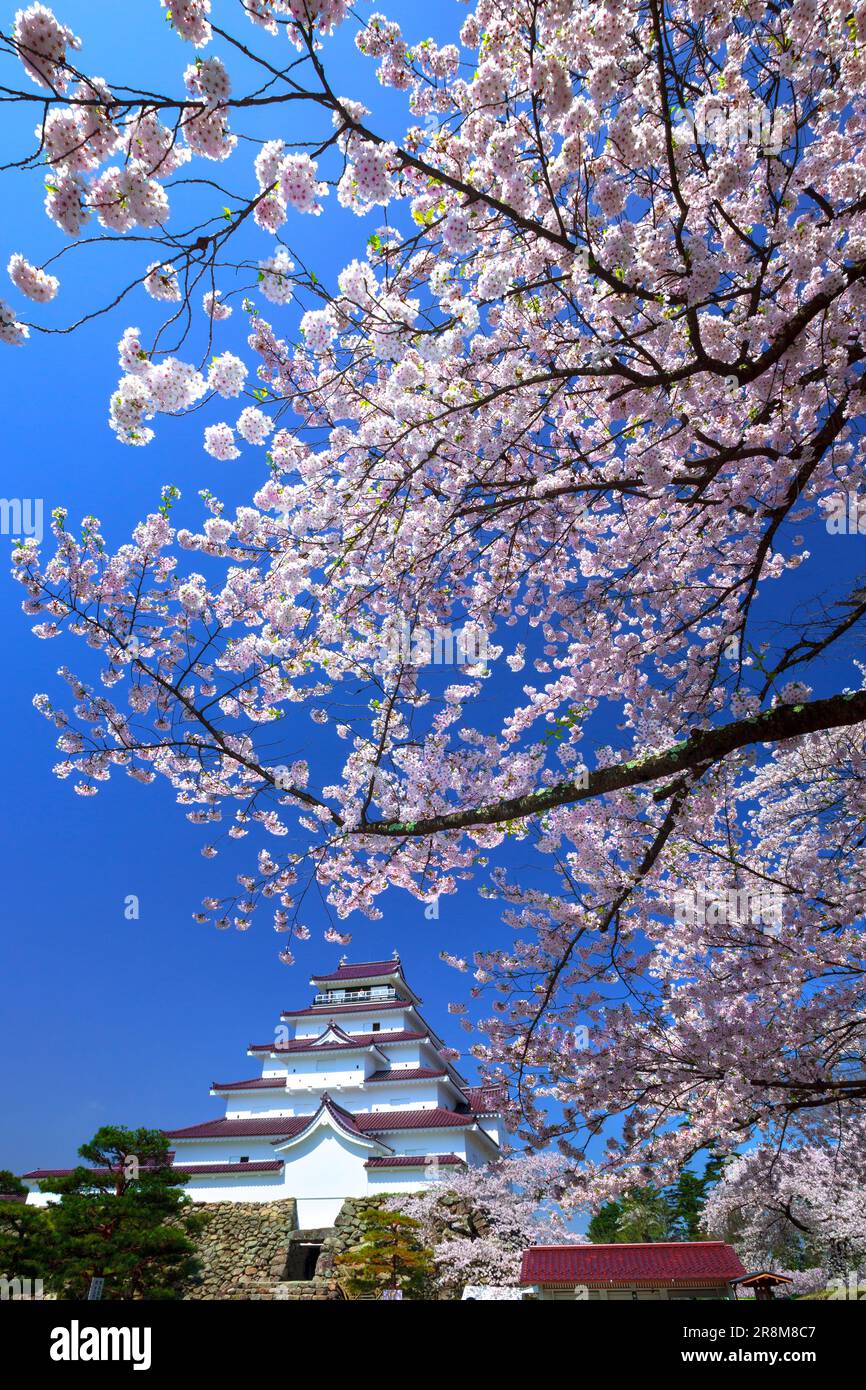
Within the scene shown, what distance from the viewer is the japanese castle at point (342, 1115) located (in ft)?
67.1

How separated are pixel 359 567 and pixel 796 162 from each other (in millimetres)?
3656

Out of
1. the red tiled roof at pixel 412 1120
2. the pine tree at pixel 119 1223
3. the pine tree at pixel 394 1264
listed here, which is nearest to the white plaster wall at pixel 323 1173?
the red tiled roof at pixel 412 1120

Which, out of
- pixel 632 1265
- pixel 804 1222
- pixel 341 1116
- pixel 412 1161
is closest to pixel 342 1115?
pixel 341 1116

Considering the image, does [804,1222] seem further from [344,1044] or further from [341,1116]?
[344,1044]

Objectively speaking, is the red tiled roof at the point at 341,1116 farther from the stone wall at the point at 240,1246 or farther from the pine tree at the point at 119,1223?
the pine tree at the point at 119,1223

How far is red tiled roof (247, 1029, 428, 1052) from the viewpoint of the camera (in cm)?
2556

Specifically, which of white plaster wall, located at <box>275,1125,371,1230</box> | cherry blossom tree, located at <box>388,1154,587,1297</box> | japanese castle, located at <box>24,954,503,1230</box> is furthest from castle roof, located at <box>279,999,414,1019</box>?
cherry blossom tree, located at <box>388,1154,587,1297</box>

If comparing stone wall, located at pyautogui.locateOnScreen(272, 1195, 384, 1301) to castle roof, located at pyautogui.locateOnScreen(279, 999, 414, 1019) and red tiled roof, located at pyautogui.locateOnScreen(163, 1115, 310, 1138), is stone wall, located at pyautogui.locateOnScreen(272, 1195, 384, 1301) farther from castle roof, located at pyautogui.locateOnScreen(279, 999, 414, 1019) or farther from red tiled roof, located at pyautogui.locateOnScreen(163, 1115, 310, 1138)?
castle roof, located at pyautogui.locateOnScreen(279, 999, 414, 1019)

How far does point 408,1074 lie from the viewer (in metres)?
24.3

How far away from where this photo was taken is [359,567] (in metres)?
5.85

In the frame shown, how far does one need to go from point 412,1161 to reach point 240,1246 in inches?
190

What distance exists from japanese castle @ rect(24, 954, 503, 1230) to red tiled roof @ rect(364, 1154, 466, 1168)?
0.09 ft
